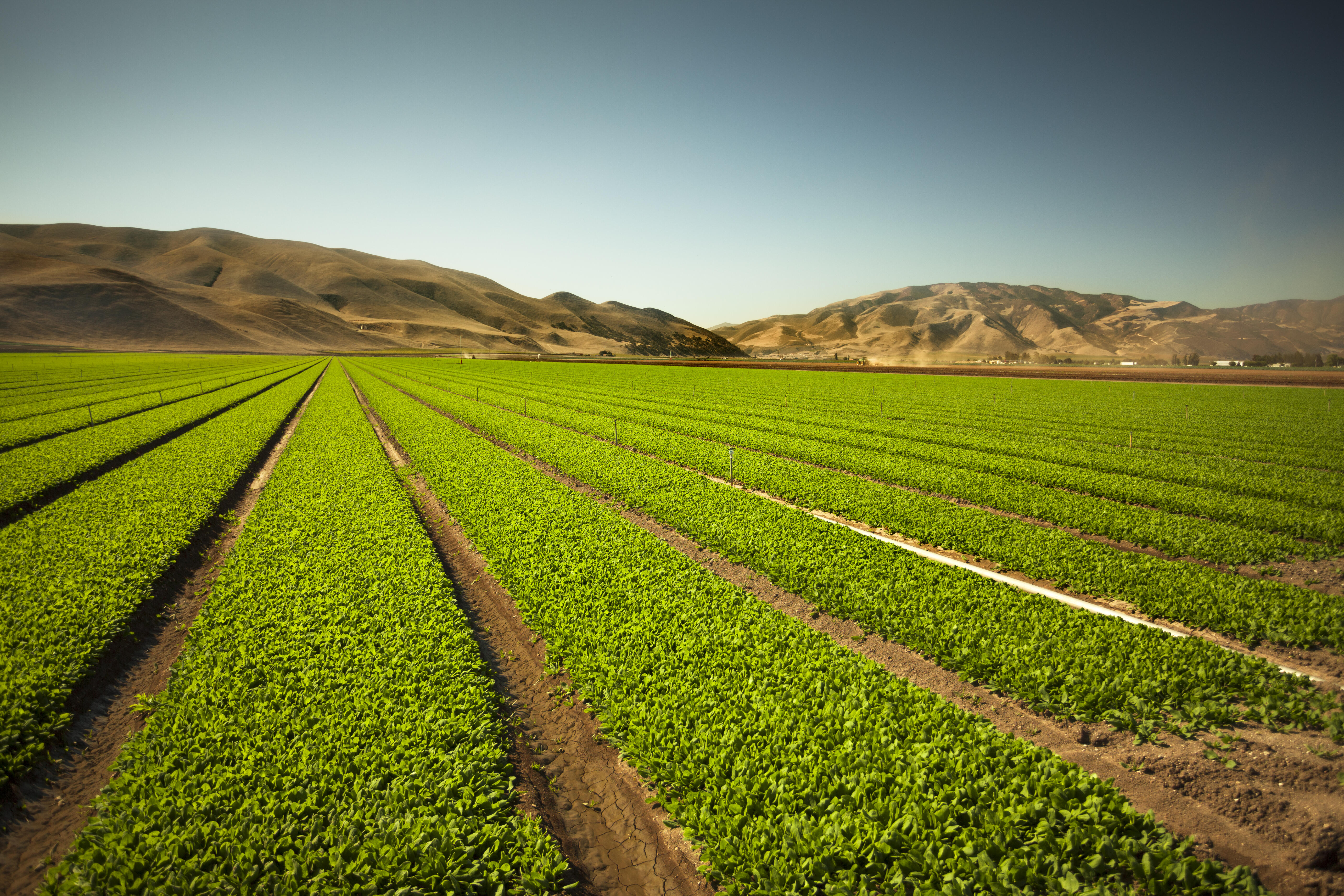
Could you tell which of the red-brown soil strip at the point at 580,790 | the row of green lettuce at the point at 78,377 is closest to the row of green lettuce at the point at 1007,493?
the red-brown soil strip at the point at 580,790

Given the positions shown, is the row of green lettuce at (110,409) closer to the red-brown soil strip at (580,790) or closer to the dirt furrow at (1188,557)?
the red-brown soil strip at (580,790)

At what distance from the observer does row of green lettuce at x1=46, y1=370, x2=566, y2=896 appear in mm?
3652

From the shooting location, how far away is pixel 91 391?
38.2m

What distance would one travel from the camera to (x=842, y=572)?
8.42 metres

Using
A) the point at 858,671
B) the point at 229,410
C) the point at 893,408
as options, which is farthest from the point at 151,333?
the point at 858,671

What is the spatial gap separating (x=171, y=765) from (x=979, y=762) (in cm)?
672

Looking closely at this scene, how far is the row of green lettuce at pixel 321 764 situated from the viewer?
3.65 meters

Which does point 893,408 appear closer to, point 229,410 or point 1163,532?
point 1163,532

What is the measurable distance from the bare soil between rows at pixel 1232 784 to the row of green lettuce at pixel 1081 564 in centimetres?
239

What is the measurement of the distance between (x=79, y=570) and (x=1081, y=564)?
52.1 feet

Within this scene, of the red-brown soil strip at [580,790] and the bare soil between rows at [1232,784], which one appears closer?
the bare soil between rows at [1232,784]

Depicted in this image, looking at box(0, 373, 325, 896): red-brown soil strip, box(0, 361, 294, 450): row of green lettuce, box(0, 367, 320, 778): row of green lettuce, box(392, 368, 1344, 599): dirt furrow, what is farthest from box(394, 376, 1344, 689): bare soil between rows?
box(0, 361, 294, 450): row of green lettuce

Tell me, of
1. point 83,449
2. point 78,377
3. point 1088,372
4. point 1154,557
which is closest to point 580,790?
point 1154,557

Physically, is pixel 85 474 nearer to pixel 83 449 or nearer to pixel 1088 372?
pixel 83 449
